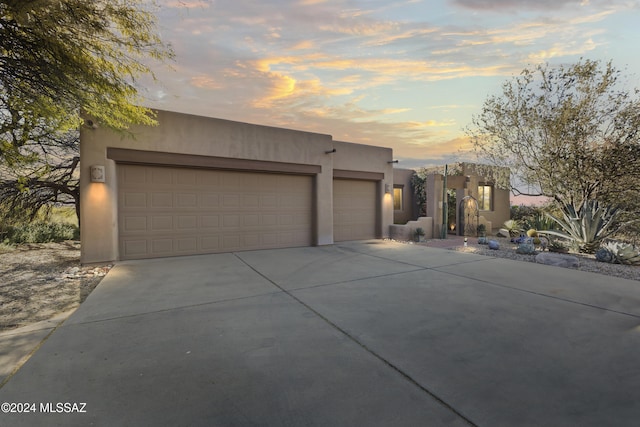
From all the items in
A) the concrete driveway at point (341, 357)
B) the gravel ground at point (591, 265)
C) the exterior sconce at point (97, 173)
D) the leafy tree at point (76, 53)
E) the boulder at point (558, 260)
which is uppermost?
the leafy tree at point (76, 53)

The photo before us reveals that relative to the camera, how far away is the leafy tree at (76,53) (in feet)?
14.4

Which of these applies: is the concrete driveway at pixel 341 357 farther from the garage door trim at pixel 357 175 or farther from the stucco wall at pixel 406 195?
the stucco wall at pixel 406 195

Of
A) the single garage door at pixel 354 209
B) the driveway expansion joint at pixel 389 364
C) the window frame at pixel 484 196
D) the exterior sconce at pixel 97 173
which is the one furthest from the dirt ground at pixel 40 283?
the window frame at pixel 484 196

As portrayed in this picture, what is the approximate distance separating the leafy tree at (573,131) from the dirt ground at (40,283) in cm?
1163

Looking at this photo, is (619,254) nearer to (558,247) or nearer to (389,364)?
(558,247)

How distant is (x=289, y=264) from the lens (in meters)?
7.11

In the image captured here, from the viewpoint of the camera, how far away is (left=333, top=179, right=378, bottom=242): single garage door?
11.1 meters

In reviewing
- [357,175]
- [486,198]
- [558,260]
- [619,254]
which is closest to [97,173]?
[357,175]

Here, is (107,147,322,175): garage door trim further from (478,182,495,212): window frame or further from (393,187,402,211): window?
(478,182,495,212): window frame

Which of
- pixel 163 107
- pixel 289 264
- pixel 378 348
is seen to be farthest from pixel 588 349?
pixel 163 107

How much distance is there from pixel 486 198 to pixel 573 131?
8.58m

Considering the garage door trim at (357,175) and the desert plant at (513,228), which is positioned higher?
the garage door trim at (357,175)

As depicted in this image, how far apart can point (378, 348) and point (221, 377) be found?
1474 mm

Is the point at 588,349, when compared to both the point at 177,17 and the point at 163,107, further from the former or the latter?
the point at 163,107
